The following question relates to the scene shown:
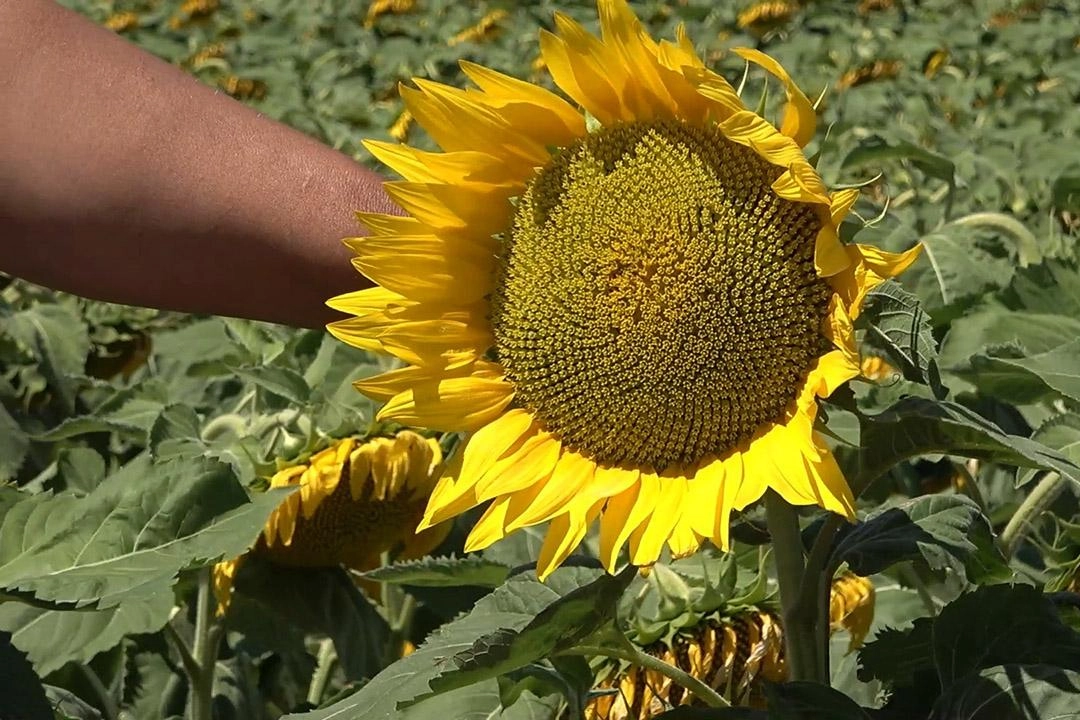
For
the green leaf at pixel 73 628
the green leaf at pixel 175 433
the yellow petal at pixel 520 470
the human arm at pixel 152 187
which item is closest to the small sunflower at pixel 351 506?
the green leaf at pixel 175 433

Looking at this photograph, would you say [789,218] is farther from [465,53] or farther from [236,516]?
[465,53]

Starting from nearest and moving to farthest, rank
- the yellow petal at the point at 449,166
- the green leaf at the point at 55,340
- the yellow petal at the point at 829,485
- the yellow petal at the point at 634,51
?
the yellow petal at the point at 829,485 → the yellow petal at the point at 634,51 → the yellow petal at the point at 449,166 → the green leaf at the point at 55,340

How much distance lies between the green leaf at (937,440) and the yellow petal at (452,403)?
300 millimetres

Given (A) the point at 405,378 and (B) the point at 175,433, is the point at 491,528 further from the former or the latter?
(B) the point at 175,433

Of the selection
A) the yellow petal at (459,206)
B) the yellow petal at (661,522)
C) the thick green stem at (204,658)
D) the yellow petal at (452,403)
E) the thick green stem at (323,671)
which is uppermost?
the yellow petal at (459,206)

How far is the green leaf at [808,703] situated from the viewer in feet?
3.45

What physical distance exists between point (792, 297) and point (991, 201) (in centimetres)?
163

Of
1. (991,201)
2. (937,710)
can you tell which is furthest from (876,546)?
(991,201)

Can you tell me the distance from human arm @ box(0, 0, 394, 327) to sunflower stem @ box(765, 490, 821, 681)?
0.49m

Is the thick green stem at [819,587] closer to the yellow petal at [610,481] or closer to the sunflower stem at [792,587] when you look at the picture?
the sunflower stem at [792,587]

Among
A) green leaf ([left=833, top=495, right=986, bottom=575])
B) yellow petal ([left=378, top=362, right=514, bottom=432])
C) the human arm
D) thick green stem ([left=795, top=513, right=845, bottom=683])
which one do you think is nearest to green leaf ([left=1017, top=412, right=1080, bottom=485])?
green leaf ([left=833, top=495, right=986, bottom=575])

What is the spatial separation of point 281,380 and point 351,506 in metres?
0.18

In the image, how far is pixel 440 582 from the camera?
1.40 m

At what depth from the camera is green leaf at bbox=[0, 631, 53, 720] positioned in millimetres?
1089
